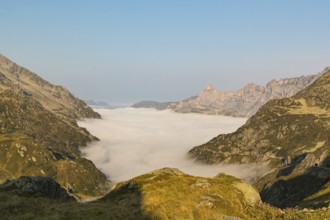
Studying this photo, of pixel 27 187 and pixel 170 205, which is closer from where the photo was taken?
pixel 170 205

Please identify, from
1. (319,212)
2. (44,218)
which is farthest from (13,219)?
(319,212)

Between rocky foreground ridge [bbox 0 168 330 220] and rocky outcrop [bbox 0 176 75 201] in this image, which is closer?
rocky foreground ridge [bbox 0 168 330 220]

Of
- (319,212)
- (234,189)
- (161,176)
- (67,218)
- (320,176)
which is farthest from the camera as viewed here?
(320,176)

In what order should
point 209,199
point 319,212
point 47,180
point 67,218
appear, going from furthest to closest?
point 47,180 < point 209,199 < point 319,212 < point 67,218

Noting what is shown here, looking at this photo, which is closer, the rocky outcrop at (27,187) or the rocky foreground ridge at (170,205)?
the rocky foreground ridge at (170,205)

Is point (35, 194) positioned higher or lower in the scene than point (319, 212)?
lower

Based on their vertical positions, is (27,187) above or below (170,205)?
below

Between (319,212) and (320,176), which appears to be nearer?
(319,212)

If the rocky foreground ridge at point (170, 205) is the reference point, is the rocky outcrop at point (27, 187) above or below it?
below

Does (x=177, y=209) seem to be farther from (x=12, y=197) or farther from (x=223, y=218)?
(x=12, y=197)

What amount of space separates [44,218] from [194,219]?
18045 millimetres

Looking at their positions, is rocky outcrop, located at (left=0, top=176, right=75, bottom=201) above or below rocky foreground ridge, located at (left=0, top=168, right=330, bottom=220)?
below

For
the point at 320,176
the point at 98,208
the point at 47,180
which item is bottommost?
the point at 320,176

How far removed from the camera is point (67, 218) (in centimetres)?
4578
